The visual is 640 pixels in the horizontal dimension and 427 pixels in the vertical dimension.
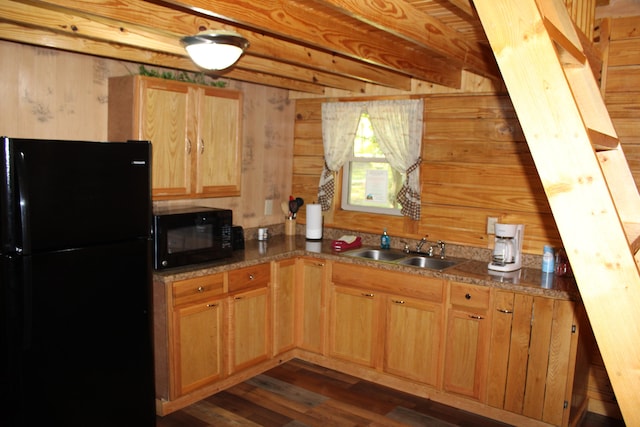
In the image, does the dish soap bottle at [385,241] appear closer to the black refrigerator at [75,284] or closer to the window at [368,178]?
the window at [368,178]

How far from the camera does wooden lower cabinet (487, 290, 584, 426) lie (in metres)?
3.09

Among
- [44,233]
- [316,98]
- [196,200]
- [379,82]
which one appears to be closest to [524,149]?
[379,82]

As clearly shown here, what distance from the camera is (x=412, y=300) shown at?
3.60 m

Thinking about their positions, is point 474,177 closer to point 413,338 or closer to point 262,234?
point 413,338

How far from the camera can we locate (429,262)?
156 inches

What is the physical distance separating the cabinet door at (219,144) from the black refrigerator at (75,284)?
94 cm

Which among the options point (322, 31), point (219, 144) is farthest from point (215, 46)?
point (219, 144)

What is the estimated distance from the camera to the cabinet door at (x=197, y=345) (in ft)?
10.8

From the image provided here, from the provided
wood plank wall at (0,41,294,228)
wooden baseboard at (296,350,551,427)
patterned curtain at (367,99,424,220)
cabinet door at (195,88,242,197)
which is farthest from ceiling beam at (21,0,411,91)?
wooden baseboard at (296,350,551,427)

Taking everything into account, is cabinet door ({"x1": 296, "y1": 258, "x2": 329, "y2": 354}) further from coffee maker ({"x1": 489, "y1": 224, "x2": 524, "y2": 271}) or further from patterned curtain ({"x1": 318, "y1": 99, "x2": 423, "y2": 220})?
coffee maker ({"x1": 489, "y1": 224, "x2": 524, "y2": 271})

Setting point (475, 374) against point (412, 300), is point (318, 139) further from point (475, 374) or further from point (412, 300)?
point (475, 374)

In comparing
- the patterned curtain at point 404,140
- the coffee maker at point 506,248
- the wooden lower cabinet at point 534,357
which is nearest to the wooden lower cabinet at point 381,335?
the wooden lower cabinet at point 534,357

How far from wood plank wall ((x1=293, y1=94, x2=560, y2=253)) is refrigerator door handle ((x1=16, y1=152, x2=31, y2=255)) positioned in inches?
105

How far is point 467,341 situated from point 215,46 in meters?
2.31
